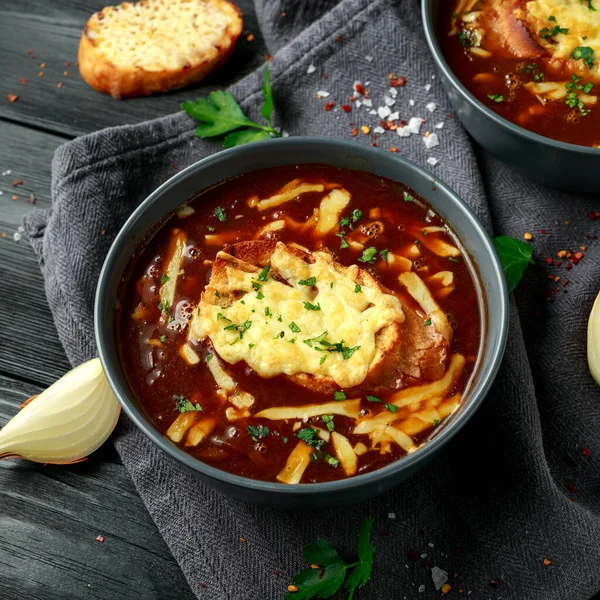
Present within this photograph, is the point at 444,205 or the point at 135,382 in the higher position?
the point at 444,205

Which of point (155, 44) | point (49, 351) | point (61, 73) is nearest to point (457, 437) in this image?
point (49, 351)

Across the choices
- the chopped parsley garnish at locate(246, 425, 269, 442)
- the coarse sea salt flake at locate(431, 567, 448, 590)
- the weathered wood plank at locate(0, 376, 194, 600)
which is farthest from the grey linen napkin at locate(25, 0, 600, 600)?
the chopped parsley garnish at locate(246, 425, 269, 442)

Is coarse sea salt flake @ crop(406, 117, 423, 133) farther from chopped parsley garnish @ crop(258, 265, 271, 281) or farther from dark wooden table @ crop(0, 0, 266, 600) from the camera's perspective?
chopped parsley garnish @ crop(258, 265, 271, 281)

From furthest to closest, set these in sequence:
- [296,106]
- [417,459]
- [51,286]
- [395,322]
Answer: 1. [296,106]
2. [51,286]
3. [395,322]
4. [417,459]

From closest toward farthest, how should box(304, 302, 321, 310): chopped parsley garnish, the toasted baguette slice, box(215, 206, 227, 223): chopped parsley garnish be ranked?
1. box(304, 302, 321, 310): chopped parsley garnish
2. box(215, 206, 227, 223): chopped parsley garnish
3. the toasted baguette slice

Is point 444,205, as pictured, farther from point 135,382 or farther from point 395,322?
point 135,382

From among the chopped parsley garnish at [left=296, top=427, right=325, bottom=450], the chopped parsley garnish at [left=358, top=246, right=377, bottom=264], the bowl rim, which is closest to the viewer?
the chopped parsley garnish at [left=296, top=427, right=325, bottom=450]

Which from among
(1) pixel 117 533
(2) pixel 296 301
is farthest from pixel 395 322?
(1) pixel 117 533

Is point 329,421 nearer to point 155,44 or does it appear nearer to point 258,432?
point 258,432
